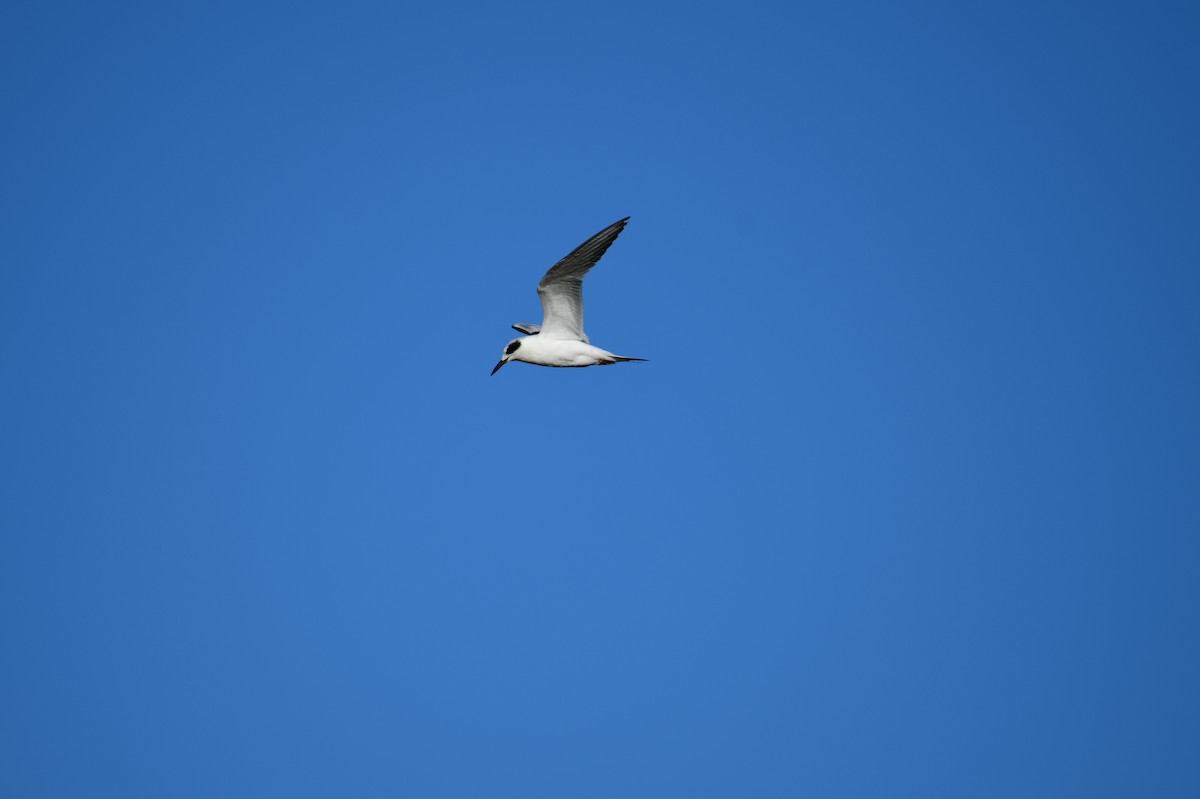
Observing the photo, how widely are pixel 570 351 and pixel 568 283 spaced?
1.54m

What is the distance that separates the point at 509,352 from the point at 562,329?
1.28 metres

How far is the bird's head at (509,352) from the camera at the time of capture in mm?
23938

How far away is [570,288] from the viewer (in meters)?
23.2

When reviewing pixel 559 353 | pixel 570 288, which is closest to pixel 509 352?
pixel 559 353

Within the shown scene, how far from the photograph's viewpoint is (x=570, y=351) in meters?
23.7

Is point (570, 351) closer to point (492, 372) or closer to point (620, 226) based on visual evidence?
point (492, 372)

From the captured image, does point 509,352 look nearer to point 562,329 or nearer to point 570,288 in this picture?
point 562,329

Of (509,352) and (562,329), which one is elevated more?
(562,329)

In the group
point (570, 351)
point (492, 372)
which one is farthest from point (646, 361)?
point (492, 372)

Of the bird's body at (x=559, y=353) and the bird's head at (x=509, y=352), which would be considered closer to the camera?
the bird's body at (x=559, y=353)

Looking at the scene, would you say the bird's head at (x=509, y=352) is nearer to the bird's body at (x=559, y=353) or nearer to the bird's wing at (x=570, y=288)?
the bird's body at (x=559, y=353)

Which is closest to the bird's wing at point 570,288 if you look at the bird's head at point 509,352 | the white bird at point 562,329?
the white bird at point 562,329

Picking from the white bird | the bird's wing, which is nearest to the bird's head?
the white bird

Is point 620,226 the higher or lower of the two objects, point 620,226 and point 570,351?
the higher
